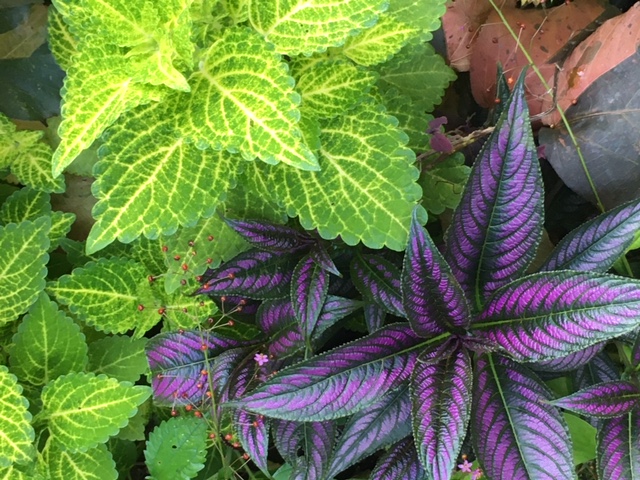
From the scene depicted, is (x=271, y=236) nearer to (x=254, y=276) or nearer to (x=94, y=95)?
(x=254, y=276)

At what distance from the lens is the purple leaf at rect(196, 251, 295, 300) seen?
786mm

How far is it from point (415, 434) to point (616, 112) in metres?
0.57

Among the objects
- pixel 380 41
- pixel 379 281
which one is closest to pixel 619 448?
pixel 379 281

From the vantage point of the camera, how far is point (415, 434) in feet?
2.01

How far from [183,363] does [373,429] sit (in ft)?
A: 0.97

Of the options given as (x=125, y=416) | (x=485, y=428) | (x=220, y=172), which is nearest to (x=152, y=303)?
(x=125, y=416)

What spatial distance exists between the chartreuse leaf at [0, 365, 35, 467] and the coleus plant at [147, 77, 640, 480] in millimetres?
256

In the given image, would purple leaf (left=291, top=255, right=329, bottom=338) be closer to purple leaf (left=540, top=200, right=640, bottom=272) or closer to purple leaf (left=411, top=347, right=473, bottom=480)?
purple leaf (left=411, top=347, right=473, bottom=480)

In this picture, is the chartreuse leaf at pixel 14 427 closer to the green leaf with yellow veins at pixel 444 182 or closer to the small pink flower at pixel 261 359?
the small pink flower at pixel 261 359

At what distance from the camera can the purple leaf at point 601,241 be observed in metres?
0.69

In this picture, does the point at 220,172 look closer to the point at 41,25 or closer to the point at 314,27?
the point at 314,27

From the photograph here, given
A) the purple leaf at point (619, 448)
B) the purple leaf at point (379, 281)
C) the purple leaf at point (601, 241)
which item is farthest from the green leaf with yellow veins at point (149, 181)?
the purple leaf at point (619, 448)

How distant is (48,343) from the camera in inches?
36.2

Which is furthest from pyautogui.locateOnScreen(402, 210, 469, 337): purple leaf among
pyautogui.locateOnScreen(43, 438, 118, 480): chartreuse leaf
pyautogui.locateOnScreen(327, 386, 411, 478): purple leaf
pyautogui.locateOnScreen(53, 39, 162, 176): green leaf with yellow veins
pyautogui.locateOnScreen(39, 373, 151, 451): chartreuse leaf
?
pyautogui.locateOnScreen(43, 438, 118, 480): chartreuse leaf
